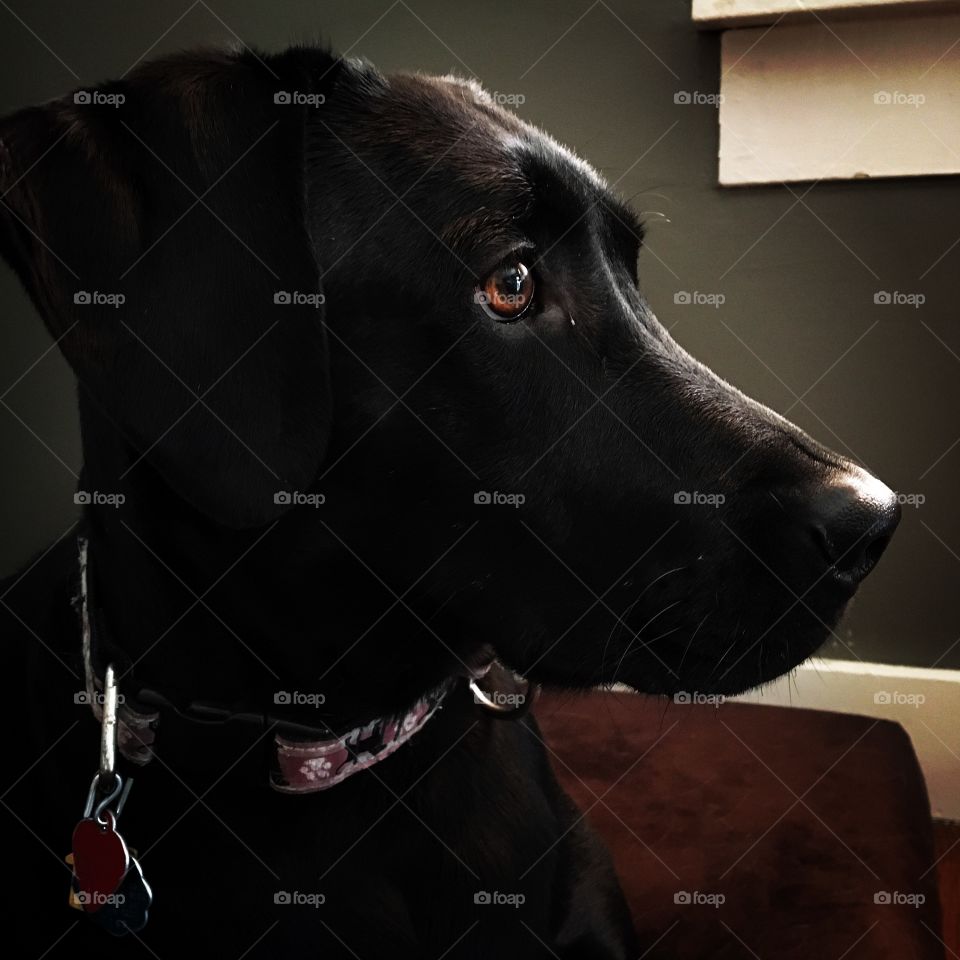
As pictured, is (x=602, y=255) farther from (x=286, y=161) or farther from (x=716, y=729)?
(x=716, y=729)

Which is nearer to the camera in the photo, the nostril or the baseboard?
the nostril

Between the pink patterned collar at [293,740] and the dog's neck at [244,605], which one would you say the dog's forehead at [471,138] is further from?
the pink patterned collar at [293,740]

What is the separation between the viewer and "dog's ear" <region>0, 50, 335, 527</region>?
2.59 feet

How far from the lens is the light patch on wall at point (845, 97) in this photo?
1701mm

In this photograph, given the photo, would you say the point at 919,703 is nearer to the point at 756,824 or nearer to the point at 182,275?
the point at 756,824

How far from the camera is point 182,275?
2.63 feet

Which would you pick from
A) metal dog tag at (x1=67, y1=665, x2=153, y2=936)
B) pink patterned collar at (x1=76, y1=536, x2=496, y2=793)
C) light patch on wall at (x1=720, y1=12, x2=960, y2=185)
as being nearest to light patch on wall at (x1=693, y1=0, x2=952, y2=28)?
light patch on wall at (x1=720, y1=12, x2=960, y2=185)

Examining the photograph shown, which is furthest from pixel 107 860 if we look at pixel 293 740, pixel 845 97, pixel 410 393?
pixel 845 97

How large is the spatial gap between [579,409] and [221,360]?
1.05 ft

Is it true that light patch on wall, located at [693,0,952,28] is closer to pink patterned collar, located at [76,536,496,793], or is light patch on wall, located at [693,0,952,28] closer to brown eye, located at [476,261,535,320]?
brown eye, located at [476,261,535,320]

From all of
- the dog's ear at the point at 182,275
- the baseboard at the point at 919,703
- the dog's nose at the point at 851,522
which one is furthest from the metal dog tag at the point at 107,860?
the baseboard at the point at 919,703

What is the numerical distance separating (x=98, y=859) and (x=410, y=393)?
1.67ft

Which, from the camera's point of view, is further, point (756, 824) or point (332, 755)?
point (756, 824)

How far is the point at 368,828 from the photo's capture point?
3.03 ft
